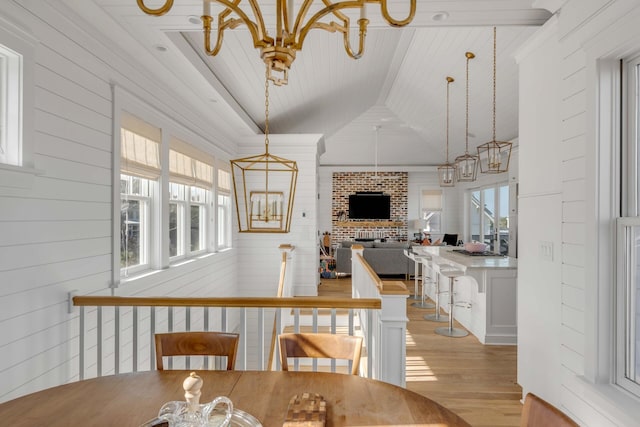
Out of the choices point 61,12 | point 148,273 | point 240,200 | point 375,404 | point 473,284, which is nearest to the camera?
point 375,404

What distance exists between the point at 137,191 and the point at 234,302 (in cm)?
176

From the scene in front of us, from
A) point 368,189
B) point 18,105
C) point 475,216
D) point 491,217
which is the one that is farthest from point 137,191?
point 475,216

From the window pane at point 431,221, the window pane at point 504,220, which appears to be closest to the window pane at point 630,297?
the window pane at point 504,220

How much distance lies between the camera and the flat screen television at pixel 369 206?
11.7 m

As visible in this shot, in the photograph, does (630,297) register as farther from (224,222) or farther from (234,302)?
(224,222)

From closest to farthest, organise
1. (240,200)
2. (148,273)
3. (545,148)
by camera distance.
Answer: (545,148) < (148,273) < (240,200)

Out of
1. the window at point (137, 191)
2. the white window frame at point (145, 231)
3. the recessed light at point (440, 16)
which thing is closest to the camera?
the recessed light at point (440, 16)

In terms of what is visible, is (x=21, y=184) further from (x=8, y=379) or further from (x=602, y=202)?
(x=602, y=202)

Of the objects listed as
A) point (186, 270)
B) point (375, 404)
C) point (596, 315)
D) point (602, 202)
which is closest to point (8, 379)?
point (375, 404)

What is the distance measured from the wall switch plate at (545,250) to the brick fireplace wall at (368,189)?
8847 mm

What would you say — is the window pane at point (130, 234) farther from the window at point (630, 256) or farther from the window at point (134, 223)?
the window at point (630, 256)

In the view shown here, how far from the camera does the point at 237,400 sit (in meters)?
1.32

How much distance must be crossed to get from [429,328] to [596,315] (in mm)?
3201

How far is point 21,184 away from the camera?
1.96 metres
